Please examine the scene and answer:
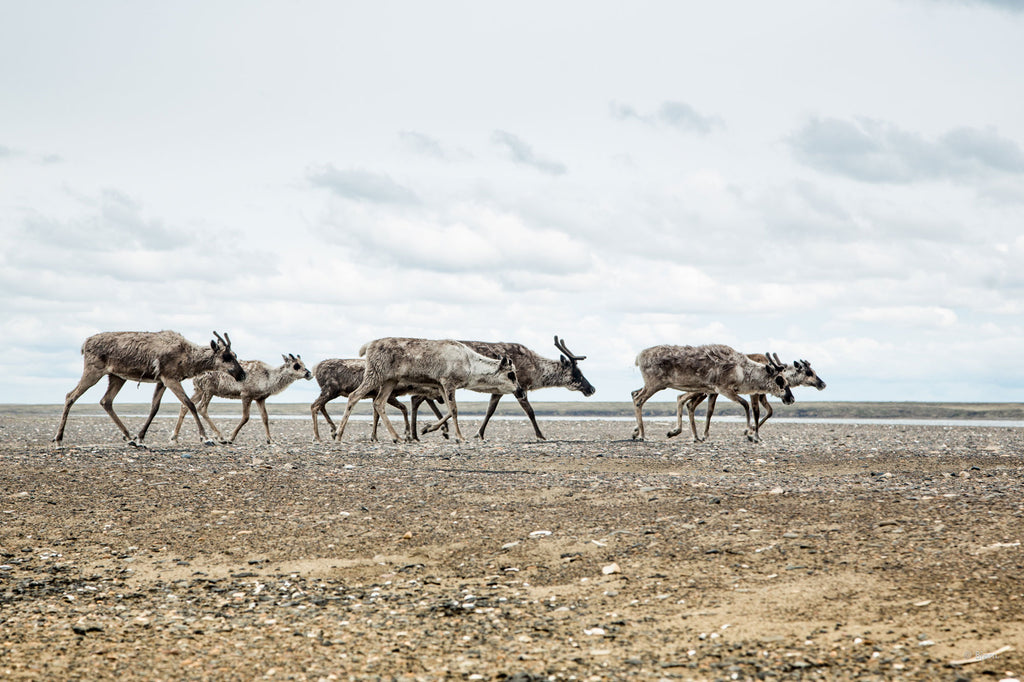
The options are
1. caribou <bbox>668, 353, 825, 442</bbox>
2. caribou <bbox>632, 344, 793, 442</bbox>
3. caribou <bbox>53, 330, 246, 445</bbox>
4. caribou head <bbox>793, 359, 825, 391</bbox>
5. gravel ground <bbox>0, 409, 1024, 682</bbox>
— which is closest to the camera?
gravel ground <bbox>0, 409, 1024, 682</bbox>

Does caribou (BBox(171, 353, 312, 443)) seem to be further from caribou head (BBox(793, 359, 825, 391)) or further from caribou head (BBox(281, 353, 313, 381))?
caribou head (BBox(793, 359, 825, 391))

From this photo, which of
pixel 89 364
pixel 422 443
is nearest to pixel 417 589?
pixel 422 443

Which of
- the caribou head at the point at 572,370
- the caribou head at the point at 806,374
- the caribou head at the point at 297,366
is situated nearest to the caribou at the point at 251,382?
the caribou head at the point at 297,366

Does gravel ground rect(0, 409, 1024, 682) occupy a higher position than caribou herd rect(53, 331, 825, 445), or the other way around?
caribou herd rect(53, 331, 825, 445)

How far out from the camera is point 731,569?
26.6 feet

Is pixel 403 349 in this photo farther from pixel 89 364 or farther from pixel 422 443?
pixel 89 364

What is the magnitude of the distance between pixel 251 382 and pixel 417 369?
18.2 ft

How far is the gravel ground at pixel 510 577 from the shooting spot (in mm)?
6285

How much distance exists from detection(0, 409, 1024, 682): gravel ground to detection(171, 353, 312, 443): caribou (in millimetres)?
11115

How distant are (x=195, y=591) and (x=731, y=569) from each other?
4801mm

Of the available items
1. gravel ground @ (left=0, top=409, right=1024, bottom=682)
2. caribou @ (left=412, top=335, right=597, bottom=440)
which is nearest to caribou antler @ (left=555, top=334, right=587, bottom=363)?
caribou @ (left=412, top=335, right=597, bottom=440)

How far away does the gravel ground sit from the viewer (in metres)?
6.29

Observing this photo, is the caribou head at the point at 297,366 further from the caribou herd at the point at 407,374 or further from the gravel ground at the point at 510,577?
the gravel ground at the point at 510,577

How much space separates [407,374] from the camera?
23.1 metres
